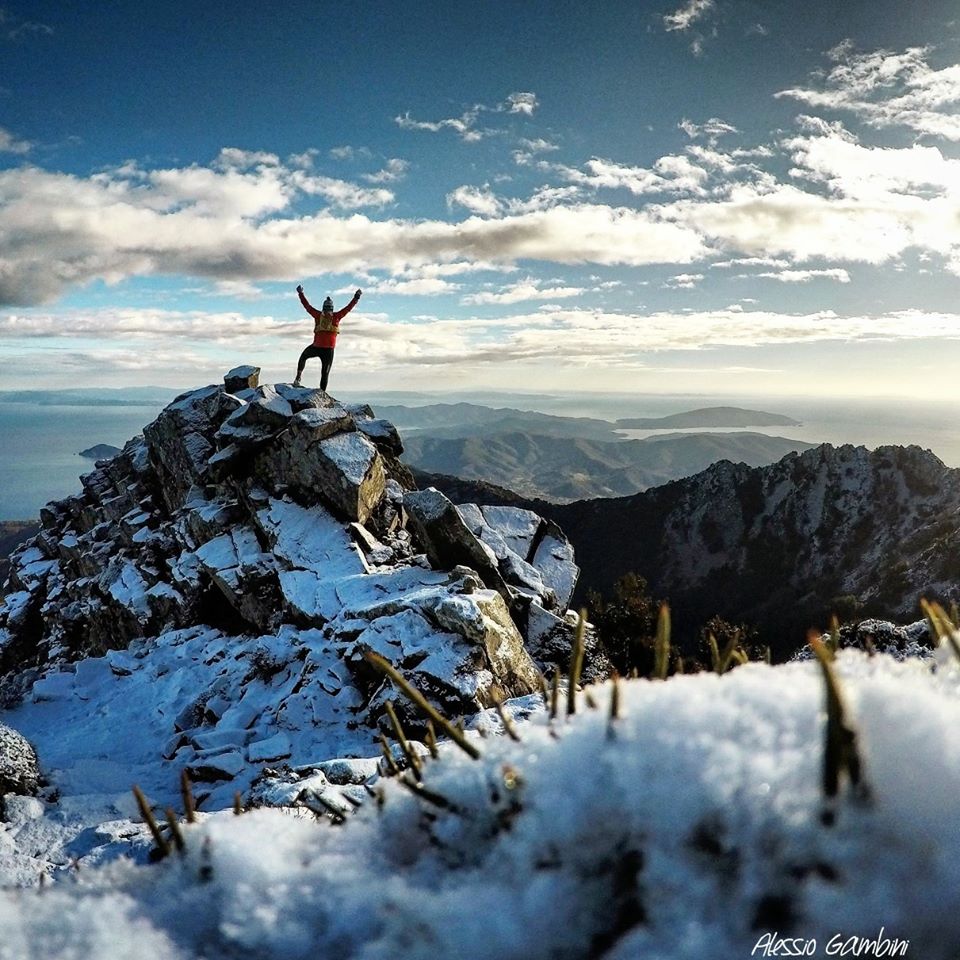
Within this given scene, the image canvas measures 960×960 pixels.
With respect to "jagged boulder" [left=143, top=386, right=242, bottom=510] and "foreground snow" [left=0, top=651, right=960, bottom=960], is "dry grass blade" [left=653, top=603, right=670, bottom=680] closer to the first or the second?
"foreground snow" [left=0, top=651, right=960, bottom=960]

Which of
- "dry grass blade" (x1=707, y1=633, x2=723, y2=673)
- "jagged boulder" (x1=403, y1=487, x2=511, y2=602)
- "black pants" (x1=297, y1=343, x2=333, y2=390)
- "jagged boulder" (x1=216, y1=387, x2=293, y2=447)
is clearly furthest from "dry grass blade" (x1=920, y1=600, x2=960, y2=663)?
"jagged boulder" (x1=216, y1=387, x2=293, y2=447)

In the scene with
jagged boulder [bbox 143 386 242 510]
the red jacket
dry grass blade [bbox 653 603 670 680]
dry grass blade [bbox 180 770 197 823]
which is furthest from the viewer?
jagged boulder [bbox 143 386 242 510]

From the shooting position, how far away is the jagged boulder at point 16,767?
1023cm

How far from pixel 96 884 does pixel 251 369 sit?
3329cm

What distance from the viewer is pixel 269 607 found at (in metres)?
20.4

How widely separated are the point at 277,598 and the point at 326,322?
400 inches

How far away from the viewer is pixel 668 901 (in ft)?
4.72

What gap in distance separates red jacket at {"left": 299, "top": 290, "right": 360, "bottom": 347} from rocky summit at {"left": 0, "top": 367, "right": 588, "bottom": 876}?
283cm

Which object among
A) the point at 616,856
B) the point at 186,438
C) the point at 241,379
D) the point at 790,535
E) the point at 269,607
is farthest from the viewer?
the point at 790,535

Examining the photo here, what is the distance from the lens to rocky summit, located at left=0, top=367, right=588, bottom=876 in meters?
14.2

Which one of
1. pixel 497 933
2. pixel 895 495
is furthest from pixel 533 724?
pixel 895 495

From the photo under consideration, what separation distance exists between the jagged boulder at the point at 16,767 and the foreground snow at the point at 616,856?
37.0ft

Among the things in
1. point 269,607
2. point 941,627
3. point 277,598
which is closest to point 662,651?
point 941,627

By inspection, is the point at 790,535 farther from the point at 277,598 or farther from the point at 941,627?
the point at 941,627
